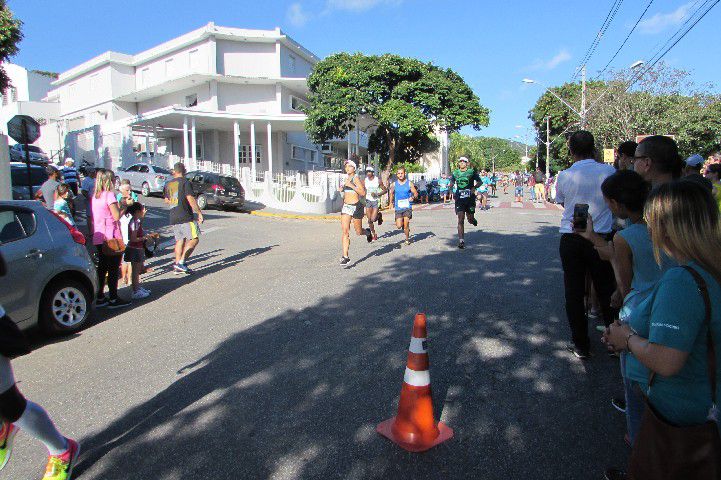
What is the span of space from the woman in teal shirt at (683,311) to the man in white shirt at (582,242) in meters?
2.41

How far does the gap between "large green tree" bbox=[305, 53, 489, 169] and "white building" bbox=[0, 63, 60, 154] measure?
22526mm

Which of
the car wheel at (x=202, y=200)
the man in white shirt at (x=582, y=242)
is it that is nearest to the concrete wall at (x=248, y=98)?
the car wheel at (x=202, y=200)

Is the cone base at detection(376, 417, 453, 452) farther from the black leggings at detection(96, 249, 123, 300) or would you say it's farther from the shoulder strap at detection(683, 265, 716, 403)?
the black leggings at detection(96, 249, 123, 300)

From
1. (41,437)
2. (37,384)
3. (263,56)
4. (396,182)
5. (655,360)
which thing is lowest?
(37,384)

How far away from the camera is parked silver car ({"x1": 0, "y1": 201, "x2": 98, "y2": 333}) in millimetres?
5367

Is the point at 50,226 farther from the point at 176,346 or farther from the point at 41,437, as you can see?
the point at 41,437

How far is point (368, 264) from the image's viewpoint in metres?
9.05

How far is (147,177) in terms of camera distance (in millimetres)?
23922

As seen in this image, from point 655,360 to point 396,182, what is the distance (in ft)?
30.7

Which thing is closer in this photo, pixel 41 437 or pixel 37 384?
pixel 41 437

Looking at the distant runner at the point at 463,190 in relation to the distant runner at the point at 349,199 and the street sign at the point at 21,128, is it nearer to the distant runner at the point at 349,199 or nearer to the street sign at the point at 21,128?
the distant runner at the point at 349,199

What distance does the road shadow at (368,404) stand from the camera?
3.01m

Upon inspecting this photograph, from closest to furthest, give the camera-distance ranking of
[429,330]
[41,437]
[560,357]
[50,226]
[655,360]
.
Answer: [655,360] < [41,437] < [560,357] < [429,330] < [50,226]

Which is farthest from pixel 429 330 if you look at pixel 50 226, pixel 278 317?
pixel 50 226
